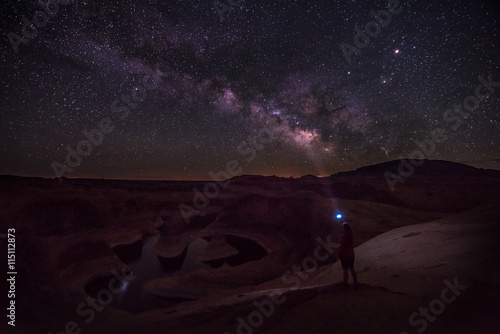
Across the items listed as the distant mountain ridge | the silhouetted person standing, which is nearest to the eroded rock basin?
the silhouetted person standing

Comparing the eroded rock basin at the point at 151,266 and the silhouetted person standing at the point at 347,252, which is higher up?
the eroded rock basin at the point at 151,266

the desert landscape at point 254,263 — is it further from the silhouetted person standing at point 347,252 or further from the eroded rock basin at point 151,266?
the silhouetted person standing at point 347,252

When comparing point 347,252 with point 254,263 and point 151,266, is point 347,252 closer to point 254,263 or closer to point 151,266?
point 254,263

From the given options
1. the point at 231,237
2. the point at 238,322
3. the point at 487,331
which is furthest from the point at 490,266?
the point at 231,237

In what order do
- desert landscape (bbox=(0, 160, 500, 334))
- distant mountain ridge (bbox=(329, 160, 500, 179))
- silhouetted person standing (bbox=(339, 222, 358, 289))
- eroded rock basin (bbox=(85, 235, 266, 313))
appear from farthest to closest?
1. distant mountain ridge (bbox=(329, 160, 500, 179))
2. eroded rock basin (bbox=(85, 235, 266, 313))
3. silhouetted person standing (bbox=(339, 222, 358, 289))
4. desert landscape (bbox=(0, 160, 500, 334))

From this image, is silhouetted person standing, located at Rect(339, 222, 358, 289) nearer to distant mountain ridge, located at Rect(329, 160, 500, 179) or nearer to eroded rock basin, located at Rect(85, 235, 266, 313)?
eroded rock basin, located at Rect(85, 235, 266, 313)

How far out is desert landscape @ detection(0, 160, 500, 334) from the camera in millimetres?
5750

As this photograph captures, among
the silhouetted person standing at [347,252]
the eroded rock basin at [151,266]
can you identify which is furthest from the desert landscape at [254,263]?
the silhouetted person standing at [347,252]

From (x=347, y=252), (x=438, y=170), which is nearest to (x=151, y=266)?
(x=347, y=252)

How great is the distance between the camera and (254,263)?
966 inches

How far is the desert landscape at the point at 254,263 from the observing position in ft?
18.9

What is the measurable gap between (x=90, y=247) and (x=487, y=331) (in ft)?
97.0

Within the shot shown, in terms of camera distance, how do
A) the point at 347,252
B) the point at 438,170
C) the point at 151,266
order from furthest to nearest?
the point at 438,170, the point at 151,266, the point at 347,252

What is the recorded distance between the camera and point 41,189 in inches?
1235
